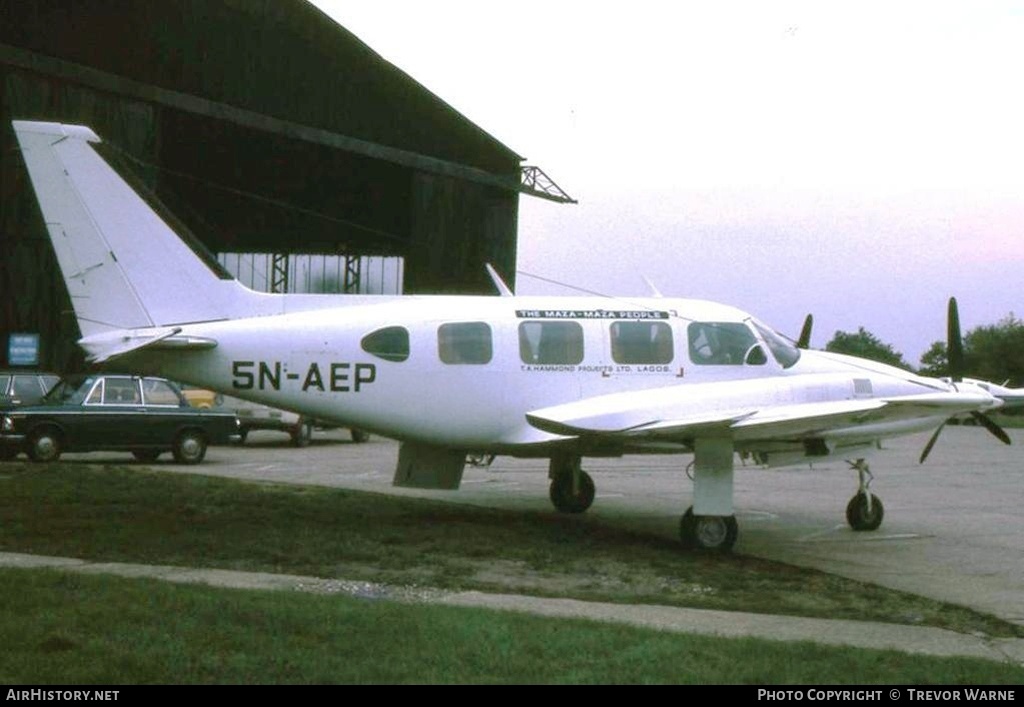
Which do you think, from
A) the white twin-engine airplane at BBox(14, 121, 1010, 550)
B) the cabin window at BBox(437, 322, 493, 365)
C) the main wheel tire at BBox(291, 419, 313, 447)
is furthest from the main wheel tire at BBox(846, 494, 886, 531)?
the main wheel tire at BBox(291, 419, 313, 447)

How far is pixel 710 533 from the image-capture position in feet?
49.5

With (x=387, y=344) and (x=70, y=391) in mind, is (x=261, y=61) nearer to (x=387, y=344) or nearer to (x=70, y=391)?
(x=70, y=391)

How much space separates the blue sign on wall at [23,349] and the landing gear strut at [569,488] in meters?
21.3

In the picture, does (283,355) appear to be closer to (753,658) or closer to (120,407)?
(753,658)

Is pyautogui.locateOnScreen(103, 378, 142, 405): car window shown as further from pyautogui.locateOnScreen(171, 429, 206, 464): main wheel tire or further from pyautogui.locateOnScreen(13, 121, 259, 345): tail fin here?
pyautogui.locateOnScreen(13, 121, 259, 345): tail fin

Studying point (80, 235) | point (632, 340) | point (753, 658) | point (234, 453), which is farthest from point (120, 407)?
point (753, 658)

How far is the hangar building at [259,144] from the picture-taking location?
33266 millimetres

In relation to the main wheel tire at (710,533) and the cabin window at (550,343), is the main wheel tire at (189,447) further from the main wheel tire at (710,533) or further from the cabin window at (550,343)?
the main wheel tire at (710,533)

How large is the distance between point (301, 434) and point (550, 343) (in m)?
19.4

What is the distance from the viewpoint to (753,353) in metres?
16.5

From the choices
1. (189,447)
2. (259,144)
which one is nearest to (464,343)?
(189,447)

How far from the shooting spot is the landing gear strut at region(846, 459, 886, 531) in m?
17.2

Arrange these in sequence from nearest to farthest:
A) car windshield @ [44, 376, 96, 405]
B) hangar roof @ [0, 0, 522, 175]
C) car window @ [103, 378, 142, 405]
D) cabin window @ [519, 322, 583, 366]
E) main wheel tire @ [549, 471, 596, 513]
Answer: cabin window @ [519, 322, 583, 366]
main wheel tire @ [549, 471, 596, 513]
car windshield @ [44, 376, 96, 405]
car window @ [103, 378, 142, 405]
hangar roof @ [0, 0, 522, 175]

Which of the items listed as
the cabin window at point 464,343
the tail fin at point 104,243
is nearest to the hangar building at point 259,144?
the tail fin at point 104,243
